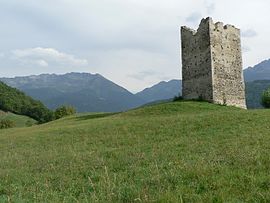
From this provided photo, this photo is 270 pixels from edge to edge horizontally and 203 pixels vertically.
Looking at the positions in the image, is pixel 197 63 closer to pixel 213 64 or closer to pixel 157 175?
pixel 213 64

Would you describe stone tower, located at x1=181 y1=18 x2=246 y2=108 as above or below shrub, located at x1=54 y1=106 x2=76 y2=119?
above

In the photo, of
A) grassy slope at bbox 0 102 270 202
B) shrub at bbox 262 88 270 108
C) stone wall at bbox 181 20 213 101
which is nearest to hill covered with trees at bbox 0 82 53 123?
shrub at bbox 262 88 270 108

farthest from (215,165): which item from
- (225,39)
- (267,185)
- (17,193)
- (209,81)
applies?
(225,39)

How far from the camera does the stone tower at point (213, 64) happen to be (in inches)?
1722

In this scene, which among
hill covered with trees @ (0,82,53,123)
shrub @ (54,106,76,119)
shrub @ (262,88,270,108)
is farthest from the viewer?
hill covered with trees @ (0,82,53,123)

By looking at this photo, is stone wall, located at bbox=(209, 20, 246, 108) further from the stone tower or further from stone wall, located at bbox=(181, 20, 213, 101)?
stone wall, located at bbox=(181, 20, 213, 101)

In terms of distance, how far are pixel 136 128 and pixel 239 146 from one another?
13418 mm

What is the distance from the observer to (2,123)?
96000 millimetres

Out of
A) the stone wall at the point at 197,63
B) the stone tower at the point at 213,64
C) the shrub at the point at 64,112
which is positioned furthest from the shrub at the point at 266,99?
the shrub at the point at 64,112

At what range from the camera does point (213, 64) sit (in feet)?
143

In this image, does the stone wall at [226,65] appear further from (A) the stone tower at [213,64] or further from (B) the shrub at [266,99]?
(B) the shrub at [266,99]

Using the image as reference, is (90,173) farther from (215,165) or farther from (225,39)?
(225,39)

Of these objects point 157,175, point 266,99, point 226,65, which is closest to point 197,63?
point 226,65

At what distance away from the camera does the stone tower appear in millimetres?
43750
